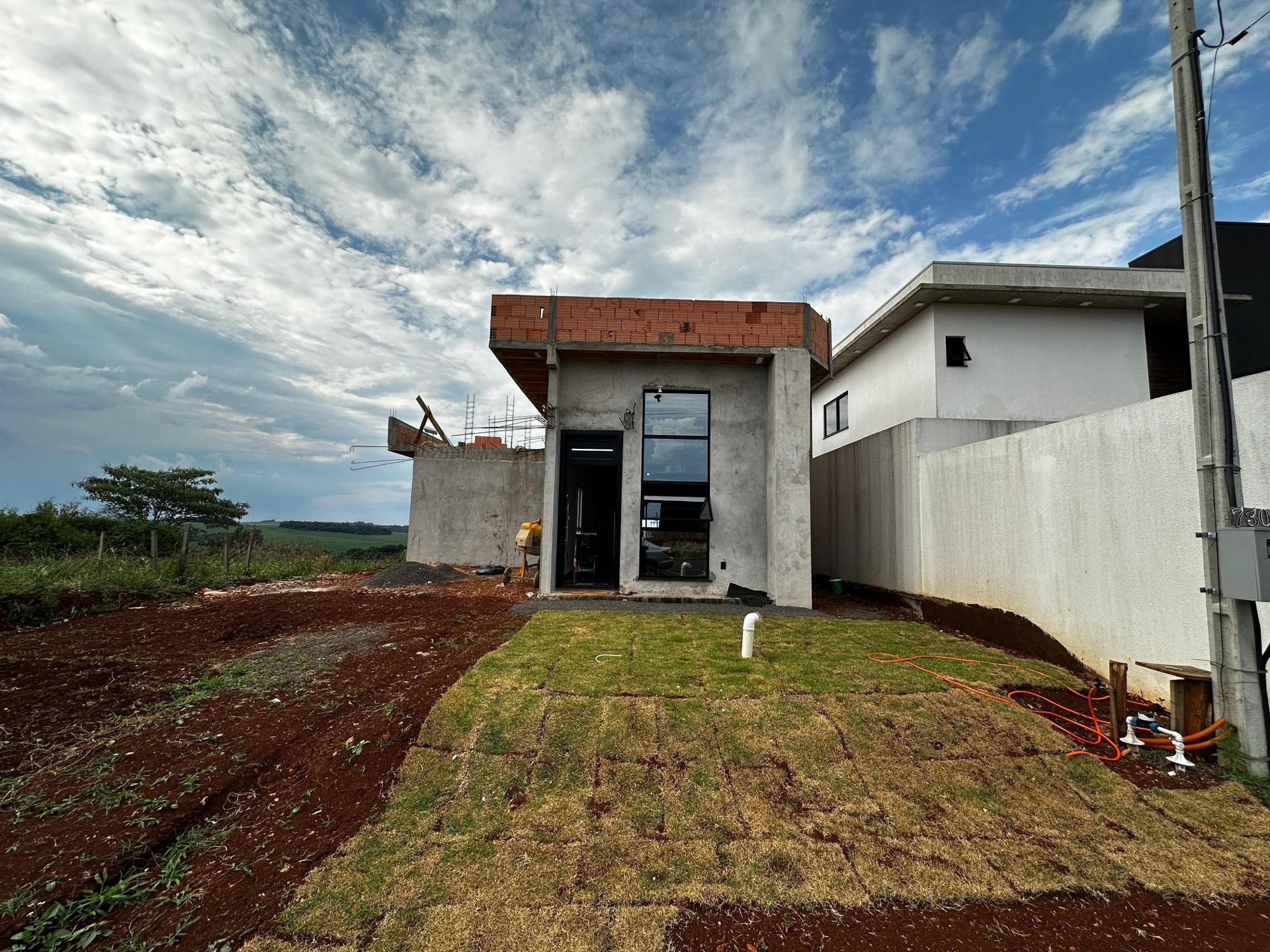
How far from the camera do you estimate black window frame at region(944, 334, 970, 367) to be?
9797 mm

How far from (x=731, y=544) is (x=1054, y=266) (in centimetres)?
768

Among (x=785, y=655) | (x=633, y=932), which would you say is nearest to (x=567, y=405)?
(x=785, y=655)

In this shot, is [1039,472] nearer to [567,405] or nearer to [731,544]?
[731,544]

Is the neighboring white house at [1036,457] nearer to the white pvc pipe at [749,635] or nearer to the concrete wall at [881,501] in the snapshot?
the concrete wall at [881,501]

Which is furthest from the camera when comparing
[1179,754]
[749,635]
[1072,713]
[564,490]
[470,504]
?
[470,504]

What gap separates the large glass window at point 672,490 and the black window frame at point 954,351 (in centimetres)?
475

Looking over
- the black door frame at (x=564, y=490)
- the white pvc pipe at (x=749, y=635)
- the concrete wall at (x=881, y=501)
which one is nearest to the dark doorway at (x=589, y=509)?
the black door frame at (x=564, y=490)

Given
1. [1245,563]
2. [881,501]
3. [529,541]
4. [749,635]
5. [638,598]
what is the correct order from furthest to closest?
[529,541], [881,501], [638,598], [749,635], [1245,563]

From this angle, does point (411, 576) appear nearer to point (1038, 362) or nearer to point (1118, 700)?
point (1118, 700)

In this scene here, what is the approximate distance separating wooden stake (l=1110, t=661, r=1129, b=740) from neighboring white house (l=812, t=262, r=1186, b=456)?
21.4 feet

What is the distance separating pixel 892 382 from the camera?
36.8ft

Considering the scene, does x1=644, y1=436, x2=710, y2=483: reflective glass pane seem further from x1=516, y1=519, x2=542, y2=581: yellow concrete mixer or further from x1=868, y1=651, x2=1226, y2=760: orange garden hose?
x1=868, y1=651, x2=1226, y2=760: orange garden hose

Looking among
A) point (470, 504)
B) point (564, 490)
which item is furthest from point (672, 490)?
point (470, 504)

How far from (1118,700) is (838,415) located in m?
11.1
